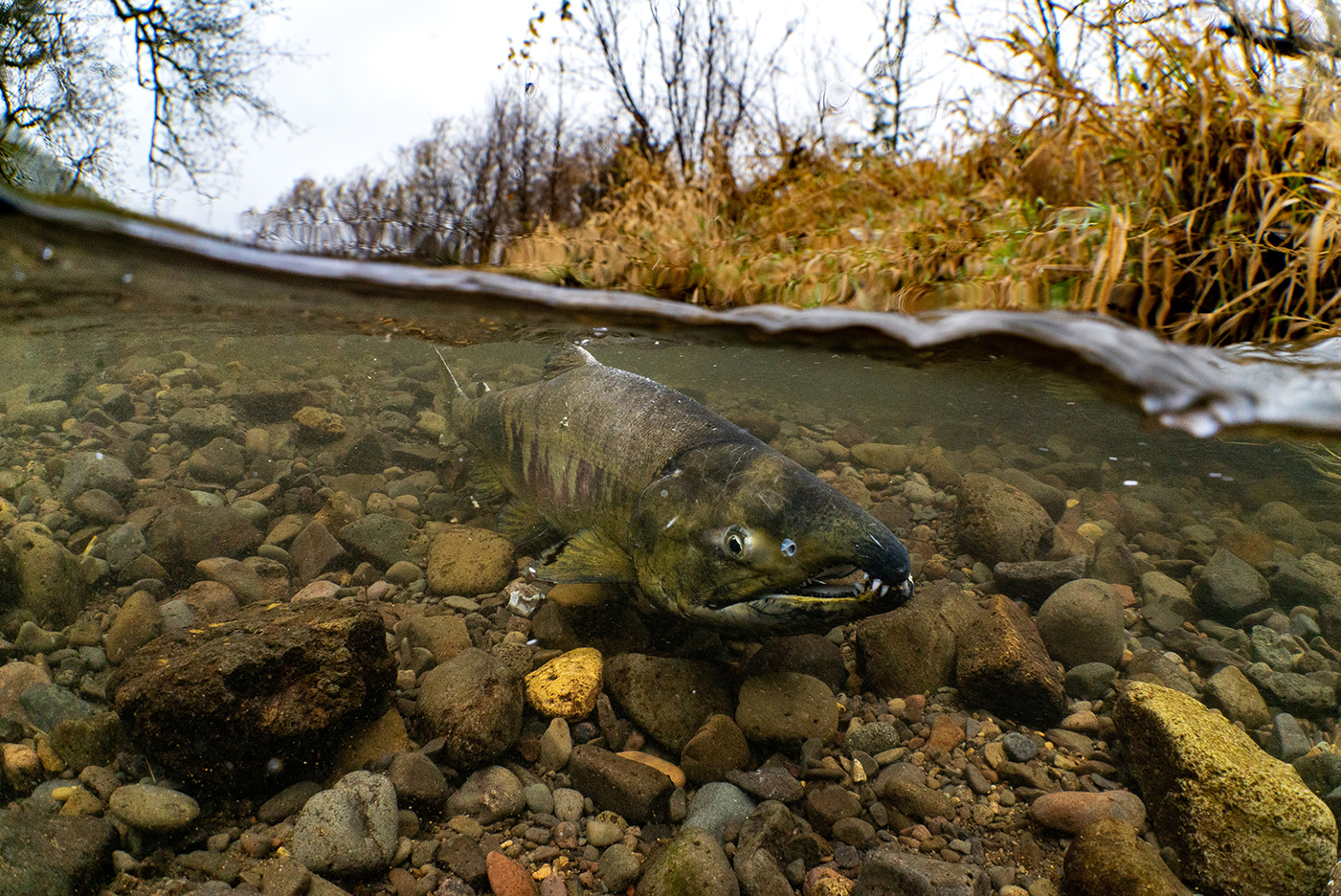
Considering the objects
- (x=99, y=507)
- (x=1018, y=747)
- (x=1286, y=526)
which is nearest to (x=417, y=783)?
(x=1018, y=747)

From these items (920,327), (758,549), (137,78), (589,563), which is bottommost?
(589,563)

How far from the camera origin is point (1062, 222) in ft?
14.1

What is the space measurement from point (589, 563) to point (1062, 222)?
13.5 ft

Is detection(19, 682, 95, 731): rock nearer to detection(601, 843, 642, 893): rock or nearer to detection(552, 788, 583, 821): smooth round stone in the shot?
detection(552, 788, 583, 821): smooth round stone

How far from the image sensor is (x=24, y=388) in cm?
952

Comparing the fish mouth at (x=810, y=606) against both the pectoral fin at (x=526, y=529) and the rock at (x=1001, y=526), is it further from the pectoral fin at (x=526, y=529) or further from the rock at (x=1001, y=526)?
the rock at (x=1001, y=526)

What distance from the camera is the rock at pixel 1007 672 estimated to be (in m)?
3.73

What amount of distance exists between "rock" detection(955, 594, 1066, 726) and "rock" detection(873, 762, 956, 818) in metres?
0.82

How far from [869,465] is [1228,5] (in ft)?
16.6

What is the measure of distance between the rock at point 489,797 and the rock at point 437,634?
97 centimetres

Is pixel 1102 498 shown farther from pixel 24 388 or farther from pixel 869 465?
pixel 24 388

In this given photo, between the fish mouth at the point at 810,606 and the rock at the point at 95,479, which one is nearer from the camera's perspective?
the fish mouth at the point at 810,606

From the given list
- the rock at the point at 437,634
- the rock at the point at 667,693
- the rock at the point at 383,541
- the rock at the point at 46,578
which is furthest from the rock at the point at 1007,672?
the rock at the point at 46,578

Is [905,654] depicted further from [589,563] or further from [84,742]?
[84,742]
